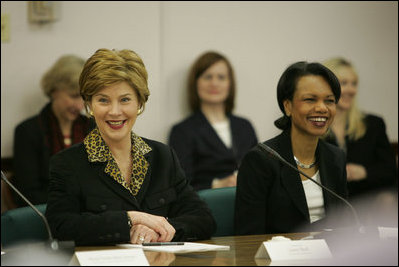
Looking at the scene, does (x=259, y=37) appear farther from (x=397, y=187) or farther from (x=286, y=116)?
(x=286, y=116)

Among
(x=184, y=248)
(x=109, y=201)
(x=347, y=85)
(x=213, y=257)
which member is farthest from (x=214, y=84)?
(x=213, y=257)

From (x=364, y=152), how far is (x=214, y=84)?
115 cm

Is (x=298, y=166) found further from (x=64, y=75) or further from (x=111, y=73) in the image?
(x=64, y=75)

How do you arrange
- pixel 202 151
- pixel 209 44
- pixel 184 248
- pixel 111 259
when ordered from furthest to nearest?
1. pixel 209 44
2. pixel 202 151
3. pixel 184 248
4. pixel 111 259

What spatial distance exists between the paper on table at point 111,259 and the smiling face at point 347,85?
11.7 feet

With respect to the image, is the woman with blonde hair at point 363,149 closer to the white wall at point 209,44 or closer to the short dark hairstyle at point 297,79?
the white wall at point 209,44

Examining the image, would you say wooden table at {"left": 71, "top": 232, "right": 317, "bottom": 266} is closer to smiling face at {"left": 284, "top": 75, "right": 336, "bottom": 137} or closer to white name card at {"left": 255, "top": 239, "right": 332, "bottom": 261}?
white name card at {"left": 255, "top": 239, "right": 332, "bottom": 261}

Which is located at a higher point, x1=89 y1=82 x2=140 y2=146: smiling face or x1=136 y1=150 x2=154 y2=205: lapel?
x1=89 y1=82 x2=140 y2=146: smiling face

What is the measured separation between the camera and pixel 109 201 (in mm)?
2521

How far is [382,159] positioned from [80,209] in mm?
3037

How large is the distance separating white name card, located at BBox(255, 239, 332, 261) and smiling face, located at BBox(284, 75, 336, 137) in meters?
0.94

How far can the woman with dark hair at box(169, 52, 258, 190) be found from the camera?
5.00 m

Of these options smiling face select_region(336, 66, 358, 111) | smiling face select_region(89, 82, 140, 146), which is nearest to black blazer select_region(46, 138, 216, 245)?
smiling face select_region(89, 82, 140, 146)

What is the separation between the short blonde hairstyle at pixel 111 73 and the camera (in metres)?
2.50
